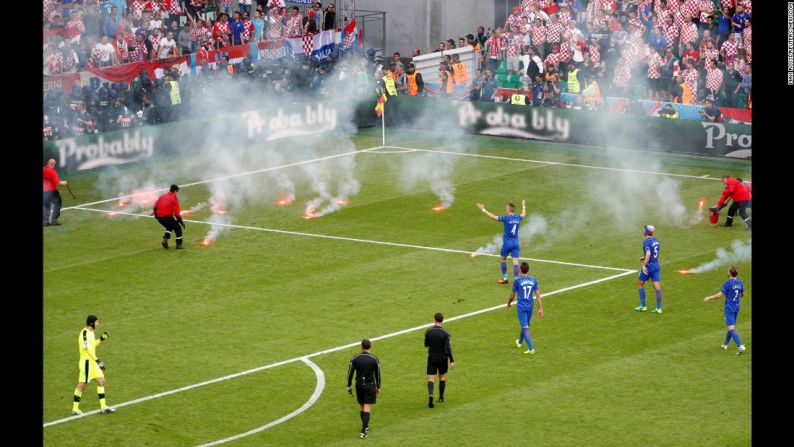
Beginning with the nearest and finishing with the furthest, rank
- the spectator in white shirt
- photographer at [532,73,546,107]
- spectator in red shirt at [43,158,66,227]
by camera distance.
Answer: spectator in red shirt at [43,158,66,227]
photographer at [532,73,546,107]
the spectator in white shirt

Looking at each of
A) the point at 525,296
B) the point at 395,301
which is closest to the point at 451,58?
the point at 395,301

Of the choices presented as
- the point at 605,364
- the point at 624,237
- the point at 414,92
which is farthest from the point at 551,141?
the point at 605,364

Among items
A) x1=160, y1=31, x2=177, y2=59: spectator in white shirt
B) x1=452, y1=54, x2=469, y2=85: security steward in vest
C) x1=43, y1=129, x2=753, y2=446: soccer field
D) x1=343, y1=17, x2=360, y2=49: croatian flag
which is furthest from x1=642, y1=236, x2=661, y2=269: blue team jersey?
x1=343, y1=17, x2=360, y2=49: croatian flag

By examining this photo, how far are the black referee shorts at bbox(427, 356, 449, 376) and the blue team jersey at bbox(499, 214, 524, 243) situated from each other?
8097 mm

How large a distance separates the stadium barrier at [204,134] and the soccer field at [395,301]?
0.65m

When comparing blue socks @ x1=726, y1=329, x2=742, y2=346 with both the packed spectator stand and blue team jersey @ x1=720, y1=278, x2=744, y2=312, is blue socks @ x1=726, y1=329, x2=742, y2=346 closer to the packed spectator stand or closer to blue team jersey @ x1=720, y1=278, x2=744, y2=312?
blue team jersey @ x1=720, y1=278, x2=744, y2=312

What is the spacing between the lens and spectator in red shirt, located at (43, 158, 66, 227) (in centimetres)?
3278

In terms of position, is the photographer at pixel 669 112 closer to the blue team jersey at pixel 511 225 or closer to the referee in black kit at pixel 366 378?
the blue team jersey at pixel 511 225

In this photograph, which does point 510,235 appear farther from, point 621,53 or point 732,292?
point 621,53

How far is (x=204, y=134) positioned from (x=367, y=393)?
25713 mm

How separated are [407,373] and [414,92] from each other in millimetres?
27343

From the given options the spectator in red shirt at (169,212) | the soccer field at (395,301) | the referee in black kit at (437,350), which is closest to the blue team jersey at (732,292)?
the soccer field at (395,301)

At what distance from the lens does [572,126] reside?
42438 mm

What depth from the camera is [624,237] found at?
31.6 metres
